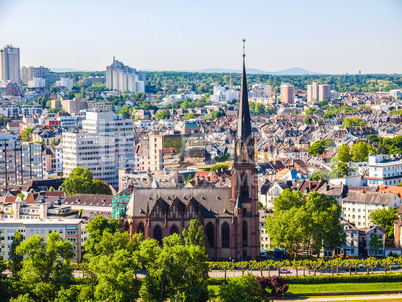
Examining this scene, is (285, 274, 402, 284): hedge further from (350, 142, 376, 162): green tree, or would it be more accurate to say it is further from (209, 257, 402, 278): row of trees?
(350, 142, 376, 162): green tree

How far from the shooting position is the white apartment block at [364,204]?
101m

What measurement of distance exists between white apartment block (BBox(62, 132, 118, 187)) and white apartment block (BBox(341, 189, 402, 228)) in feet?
172

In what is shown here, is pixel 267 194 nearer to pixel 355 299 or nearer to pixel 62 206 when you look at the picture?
pixel 62 206

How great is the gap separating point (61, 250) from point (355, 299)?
26.4m

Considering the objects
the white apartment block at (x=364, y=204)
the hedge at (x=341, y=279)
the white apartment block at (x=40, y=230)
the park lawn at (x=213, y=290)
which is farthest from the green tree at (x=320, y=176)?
the park lawn at (x=213, y=290)

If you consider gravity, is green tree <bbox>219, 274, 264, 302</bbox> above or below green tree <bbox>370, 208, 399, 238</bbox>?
below

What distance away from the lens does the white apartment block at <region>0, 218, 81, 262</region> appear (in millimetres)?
88000

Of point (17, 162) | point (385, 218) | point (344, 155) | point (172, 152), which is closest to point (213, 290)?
point (385, 218)

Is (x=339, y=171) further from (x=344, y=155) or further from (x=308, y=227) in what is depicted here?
(x=308, y=227)

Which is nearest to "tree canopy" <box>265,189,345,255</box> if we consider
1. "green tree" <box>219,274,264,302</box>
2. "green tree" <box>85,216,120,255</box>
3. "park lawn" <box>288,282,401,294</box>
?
"park lawn" <box>288,282,401,294</box>

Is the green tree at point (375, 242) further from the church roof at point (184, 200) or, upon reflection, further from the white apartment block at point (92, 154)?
the white apartment block at point (92, 154)

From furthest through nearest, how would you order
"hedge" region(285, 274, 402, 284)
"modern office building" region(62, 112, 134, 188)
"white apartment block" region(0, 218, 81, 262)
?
1. "modern office building" region(62, 112, 134, 188)
2. "white apartment block" region(0, 218, 81, 262)
3. "hedge" region(285, 274, 402, 284)

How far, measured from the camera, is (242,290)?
68.7 m

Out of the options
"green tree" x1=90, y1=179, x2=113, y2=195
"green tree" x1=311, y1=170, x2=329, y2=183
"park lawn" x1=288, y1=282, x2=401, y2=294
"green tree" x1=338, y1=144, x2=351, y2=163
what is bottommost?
"park lawn" x1=288, y1=282, x2=401, y2=294
